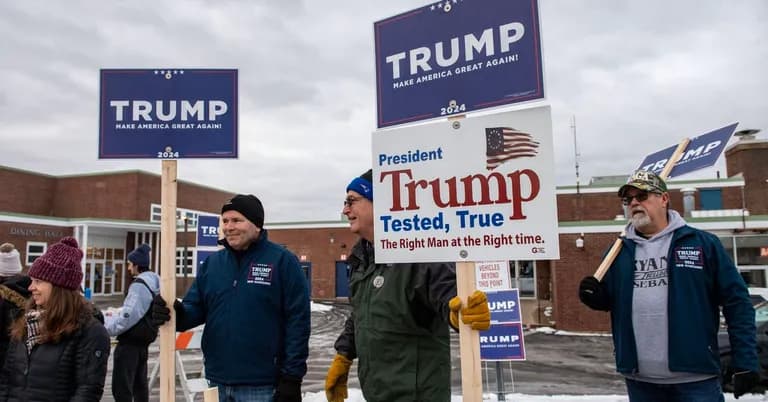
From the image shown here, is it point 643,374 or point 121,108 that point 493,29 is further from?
point 121,108

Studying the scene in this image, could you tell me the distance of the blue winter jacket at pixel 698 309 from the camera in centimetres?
281

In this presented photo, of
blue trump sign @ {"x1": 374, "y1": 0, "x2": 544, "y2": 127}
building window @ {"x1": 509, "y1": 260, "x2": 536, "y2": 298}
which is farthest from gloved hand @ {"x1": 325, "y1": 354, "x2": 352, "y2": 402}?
building window @ {"x1": 509, "y1": 260, "x2": 536, "y2": 298}

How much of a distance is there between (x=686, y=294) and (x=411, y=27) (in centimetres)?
208

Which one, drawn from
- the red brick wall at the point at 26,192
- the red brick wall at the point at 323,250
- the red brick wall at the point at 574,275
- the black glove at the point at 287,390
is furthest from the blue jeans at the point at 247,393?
the red brick wall at the point at 26,192

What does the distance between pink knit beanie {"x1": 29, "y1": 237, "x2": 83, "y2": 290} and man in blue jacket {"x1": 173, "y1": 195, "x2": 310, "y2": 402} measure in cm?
62

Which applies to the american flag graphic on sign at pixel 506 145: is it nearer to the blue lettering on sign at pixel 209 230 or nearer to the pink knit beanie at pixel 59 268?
the pink knit beanie at pixel 59 268

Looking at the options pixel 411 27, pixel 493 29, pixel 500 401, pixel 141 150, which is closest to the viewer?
pixel 493 29

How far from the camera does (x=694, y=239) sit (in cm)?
300

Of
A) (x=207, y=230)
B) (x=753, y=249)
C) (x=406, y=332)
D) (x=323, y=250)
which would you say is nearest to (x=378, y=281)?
(x=406, y=332)

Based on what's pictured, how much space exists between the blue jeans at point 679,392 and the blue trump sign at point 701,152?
1430 millimetres

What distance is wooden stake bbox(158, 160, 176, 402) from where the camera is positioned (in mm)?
3234

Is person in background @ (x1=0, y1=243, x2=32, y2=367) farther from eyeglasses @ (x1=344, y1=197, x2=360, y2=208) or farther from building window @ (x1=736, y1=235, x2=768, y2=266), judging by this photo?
building window @ (x1=736, y1=235, x2=768, y2=266)

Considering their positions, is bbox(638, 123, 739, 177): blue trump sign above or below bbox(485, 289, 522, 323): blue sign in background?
above

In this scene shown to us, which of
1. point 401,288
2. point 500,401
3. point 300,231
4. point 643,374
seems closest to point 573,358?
point 500,401
